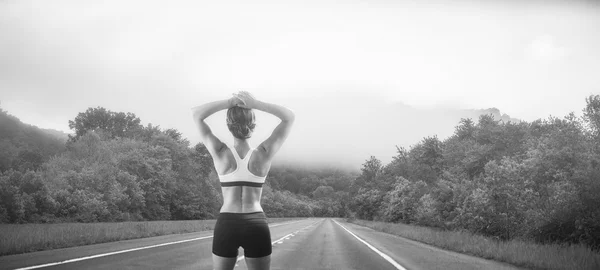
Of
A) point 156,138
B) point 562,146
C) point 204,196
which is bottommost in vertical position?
point 204,196

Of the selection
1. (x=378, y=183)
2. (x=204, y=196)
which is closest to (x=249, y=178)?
(x=204, y=196)

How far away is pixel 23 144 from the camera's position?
2469 inches

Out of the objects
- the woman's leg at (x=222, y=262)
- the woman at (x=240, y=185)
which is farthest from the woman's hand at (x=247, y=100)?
the woman's leg at (x=222, y=262)

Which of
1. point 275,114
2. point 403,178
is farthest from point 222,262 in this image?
point 403,178

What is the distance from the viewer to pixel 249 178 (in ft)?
8.63

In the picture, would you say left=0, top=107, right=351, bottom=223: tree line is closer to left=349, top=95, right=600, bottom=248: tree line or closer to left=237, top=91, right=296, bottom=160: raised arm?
left=349, top=95, right=600, bottom=248: tree line

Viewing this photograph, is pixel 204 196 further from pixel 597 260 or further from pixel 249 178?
pixel 249 178

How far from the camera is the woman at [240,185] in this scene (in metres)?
2.62

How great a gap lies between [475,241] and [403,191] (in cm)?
3258

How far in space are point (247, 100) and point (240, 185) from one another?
1.87 ft

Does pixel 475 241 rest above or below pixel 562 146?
below

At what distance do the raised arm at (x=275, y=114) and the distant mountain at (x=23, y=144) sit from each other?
52.4 m

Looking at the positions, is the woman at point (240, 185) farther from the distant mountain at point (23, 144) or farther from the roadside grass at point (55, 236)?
the distant mountain at point (23, 144)

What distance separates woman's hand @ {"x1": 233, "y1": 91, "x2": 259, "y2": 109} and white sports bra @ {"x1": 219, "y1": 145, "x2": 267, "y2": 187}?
1.06 ft
